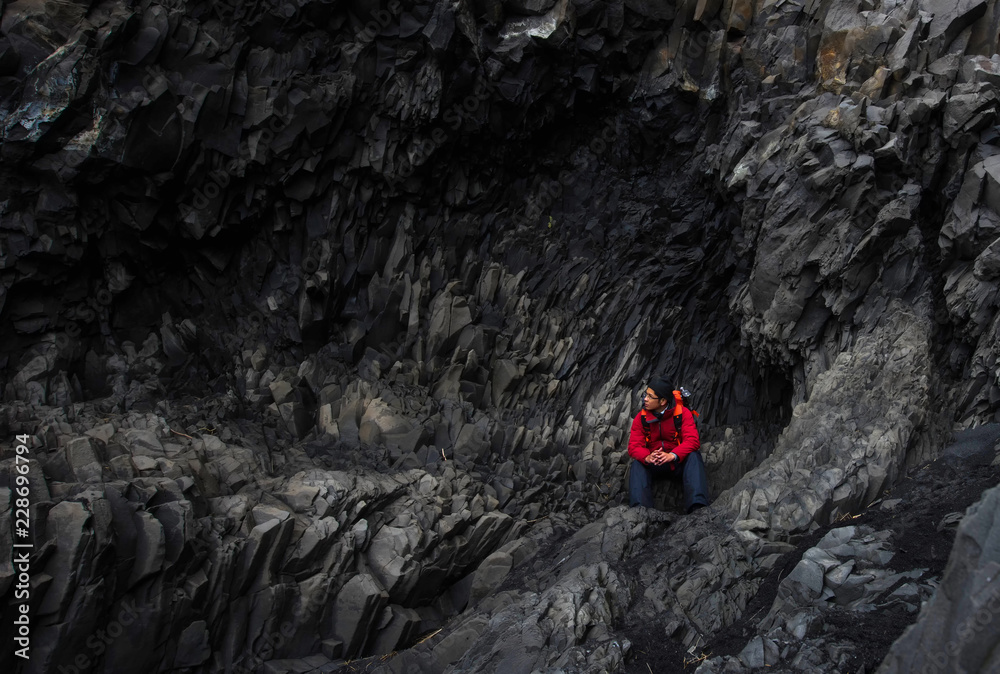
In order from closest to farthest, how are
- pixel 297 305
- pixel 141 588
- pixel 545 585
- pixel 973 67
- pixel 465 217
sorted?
1. pixel 141 588
2. pixel 545 585
3. pixel 973 67
4. pixel 297 305
5. pixel 465 217

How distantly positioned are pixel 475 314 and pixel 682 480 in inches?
181

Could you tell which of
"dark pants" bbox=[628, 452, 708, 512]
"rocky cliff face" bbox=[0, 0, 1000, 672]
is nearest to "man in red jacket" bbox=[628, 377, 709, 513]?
Result: "dark pants" bbox=[628, 452, 708, 512]

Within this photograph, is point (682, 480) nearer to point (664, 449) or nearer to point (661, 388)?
point (664, 449)

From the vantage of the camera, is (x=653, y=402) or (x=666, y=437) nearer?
(x=653, y=402)

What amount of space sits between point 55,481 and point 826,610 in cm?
727

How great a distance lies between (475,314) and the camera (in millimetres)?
12133

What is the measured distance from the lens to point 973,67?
8422mm

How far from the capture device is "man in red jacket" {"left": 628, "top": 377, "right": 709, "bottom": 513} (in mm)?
9188

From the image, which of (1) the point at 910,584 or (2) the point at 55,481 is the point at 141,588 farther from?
(1) the point at 910,584

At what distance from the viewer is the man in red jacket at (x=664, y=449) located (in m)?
9.19

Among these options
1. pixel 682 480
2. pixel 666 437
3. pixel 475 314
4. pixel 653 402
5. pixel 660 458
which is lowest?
pixel 682 480

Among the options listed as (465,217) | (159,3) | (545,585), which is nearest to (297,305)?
(465,217)

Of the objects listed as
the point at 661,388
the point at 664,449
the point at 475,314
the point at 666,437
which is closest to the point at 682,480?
the point at 664,449

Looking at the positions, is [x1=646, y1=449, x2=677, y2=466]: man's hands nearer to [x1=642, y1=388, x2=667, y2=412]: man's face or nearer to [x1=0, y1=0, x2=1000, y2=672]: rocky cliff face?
[x1=642, y1=388, x2=667, y2=412]: man's face
